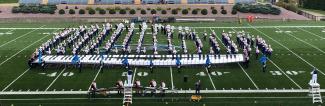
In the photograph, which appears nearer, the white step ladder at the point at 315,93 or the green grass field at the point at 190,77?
A: the white step ladder at the point at 315,93

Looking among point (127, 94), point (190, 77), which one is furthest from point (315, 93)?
point (127, 94)

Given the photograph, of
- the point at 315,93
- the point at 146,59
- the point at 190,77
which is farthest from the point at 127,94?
the point at 146,59

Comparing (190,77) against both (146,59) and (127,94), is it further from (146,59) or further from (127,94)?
(127,94)

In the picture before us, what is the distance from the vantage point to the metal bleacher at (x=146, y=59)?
937 inches

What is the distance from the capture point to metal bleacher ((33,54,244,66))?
23797 millimetres

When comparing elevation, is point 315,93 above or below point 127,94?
below

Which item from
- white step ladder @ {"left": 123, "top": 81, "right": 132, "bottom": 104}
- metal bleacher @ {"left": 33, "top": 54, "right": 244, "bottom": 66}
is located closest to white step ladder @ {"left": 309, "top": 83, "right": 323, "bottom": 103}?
metal bleacher @ {"left": 33, "top": 54, "right": 244, "bottom": 66}

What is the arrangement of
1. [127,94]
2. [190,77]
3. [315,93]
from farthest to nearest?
[190,77] → [315,93] → [127,94]

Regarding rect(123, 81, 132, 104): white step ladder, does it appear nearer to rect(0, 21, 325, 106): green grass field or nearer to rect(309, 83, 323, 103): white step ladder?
rect(0, 21, 325, 106): green grass field

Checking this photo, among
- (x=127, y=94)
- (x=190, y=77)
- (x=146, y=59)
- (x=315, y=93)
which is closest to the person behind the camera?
(x=127, y=94)

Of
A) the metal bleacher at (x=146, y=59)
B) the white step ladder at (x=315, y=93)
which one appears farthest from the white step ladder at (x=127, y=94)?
the white step ladder at (x=315, y=93)

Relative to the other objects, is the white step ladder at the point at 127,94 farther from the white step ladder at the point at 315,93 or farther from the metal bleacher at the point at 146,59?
the white step ladder at the point at 315,93

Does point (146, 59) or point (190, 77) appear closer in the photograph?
point (190, 77)

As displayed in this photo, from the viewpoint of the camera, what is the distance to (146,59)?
25.0 metres
